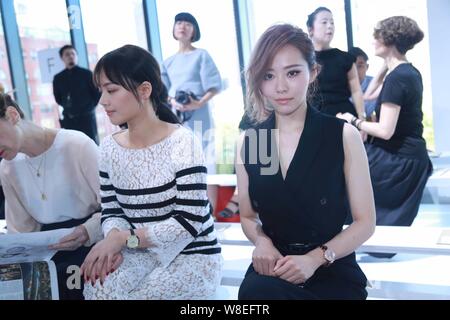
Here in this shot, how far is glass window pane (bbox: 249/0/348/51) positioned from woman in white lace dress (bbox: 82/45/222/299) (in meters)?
0.40

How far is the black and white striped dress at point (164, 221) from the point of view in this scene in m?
1.13

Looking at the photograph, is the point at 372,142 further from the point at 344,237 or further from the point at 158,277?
the point at 158,277

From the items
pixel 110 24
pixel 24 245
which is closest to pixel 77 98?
pixel 110 24

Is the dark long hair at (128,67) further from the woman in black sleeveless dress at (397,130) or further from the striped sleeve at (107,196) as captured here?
the woman in black sleeveless dress at (397,130)

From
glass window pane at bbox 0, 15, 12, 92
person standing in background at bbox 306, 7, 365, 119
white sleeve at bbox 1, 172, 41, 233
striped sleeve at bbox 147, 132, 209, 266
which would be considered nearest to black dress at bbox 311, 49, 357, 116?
person standing in background at bbox 306, 7, 365, 119

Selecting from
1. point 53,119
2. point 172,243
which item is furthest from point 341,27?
point 53,119

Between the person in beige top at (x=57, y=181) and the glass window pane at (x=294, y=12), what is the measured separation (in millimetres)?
608

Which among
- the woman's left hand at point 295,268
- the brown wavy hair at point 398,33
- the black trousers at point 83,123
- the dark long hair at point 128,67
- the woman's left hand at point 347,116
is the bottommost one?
the woman's left hand at point 295,268

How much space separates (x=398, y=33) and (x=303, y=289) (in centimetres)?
119

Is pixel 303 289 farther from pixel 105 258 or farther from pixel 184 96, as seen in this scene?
pixel 184 96

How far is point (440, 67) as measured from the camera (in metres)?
2.04

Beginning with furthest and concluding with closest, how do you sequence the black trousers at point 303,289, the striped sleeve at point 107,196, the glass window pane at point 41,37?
the glass window pane at point 41,37
the striped sleeve at point 107,196
the black trousers at point 303,289

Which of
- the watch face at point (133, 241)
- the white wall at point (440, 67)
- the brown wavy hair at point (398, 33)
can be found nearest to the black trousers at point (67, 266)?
the watch face at point (133, 241)

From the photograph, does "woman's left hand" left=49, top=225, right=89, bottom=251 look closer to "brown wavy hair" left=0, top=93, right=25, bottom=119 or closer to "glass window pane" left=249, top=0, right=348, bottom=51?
"brown wavy hair" left=0, top=93, right=25, bottom=119
